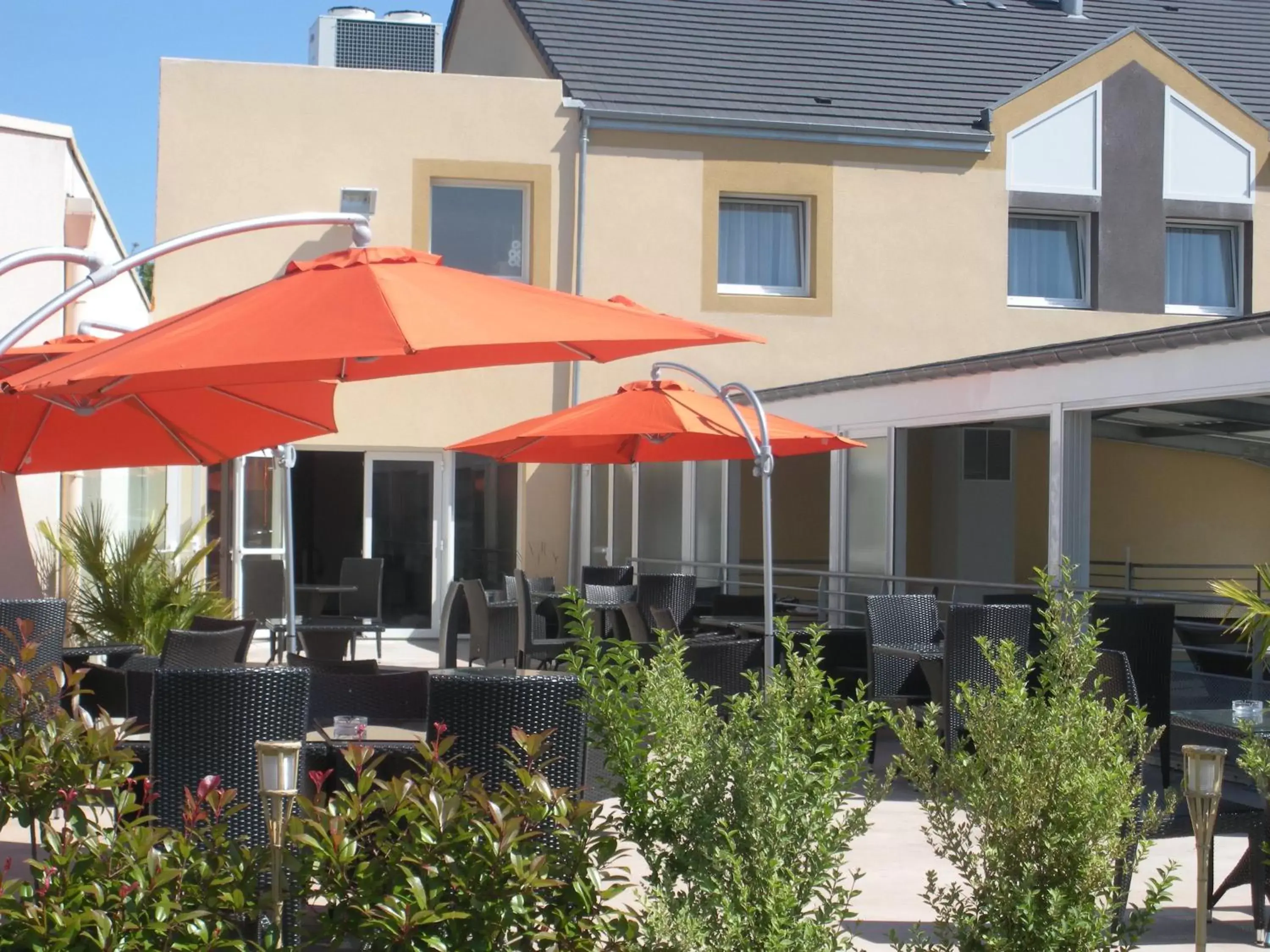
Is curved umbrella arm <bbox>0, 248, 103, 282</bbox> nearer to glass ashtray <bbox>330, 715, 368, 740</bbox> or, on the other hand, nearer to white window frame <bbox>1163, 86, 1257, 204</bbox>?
glass ashtray <bbox>330, 715, 368, 740</bbox>

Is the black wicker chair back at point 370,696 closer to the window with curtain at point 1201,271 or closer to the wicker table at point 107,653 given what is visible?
the wicker table at point 107,653

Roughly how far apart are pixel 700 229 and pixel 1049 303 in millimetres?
4023

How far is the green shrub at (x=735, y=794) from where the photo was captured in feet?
10.0

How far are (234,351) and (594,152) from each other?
1162 centimetres

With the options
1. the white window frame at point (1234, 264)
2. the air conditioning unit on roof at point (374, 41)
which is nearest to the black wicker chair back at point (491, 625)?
the white window frame at point (1234, 264)

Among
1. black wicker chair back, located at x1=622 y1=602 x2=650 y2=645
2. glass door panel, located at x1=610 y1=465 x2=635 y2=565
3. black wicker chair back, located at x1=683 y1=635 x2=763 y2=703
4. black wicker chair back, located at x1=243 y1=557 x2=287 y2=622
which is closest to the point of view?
black wicker chair back, located at x1=683 y1=635 x2=763 y2=703

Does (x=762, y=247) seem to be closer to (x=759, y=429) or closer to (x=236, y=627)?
(x=759, y=429)

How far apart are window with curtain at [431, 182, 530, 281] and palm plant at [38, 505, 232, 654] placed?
17.8ft

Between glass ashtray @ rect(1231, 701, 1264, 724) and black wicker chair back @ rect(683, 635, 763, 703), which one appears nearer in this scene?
glass ashtray @ rect(1231, 701, 1264, 724)

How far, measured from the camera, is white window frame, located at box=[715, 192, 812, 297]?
16.0m

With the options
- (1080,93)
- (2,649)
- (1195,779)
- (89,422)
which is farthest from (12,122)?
(1080,93)

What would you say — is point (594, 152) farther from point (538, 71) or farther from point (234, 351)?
point (234, 351)

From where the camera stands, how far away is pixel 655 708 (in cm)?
336

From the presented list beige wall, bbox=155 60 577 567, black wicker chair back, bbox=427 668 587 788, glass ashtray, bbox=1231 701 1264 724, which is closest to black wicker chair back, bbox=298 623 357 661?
beige wall, bbox=155 60 577 567
